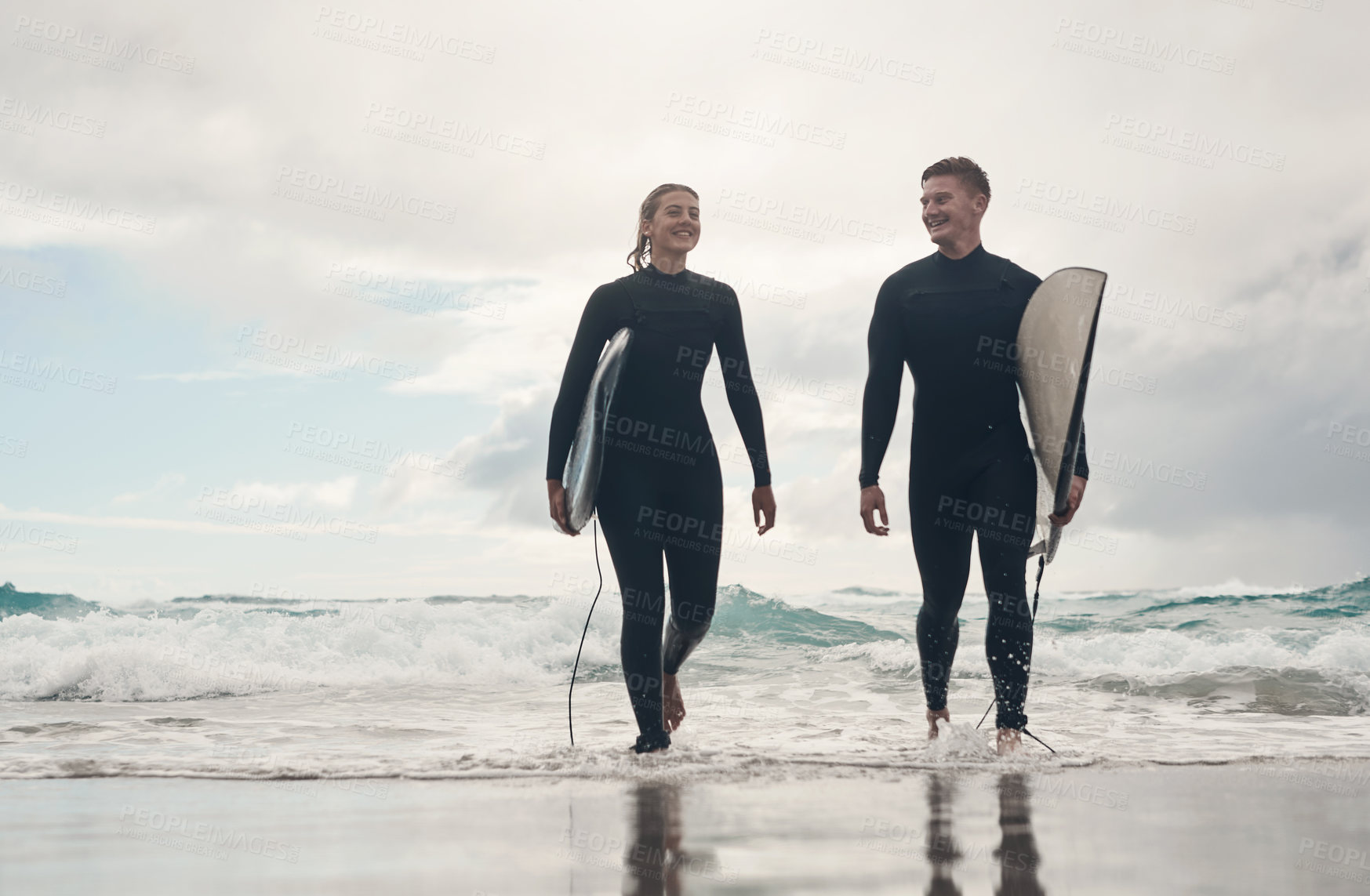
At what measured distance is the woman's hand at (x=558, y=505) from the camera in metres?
3.87

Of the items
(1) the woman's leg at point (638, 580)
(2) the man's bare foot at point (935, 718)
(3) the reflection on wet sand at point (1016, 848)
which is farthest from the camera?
(2) the man's bare foot at point (935, 718)

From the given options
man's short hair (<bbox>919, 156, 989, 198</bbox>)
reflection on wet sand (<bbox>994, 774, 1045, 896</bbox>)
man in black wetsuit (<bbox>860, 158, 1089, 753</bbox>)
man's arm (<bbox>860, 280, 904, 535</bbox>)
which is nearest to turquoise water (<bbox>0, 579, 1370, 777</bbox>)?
man in black wetsuit (<bbox>860, 158, 1089, 753</bbox>)

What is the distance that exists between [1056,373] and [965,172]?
0.90 metres

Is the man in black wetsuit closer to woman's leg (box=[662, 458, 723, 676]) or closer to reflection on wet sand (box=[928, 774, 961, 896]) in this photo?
woman's leg (box=[662, 458, 723, 676])

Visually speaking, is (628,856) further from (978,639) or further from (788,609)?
(788,609)

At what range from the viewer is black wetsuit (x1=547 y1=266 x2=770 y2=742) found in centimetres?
376

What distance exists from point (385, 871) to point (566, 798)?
91 centimetres

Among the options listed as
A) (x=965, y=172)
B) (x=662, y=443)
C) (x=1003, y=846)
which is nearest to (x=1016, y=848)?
(x=1003, y=846)

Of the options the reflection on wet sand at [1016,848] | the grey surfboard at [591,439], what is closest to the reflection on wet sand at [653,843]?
the reflection on wet sand at [1016,848]

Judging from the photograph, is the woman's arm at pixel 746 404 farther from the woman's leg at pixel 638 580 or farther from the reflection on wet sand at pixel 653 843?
the reflection on wet sand at pixel 653 843

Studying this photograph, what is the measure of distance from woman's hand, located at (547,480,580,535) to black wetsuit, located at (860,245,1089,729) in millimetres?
1215

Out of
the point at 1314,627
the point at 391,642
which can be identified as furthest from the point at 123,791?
the point at 1314,627

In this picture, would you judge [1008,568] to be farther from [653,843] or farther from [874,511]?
[653,843]

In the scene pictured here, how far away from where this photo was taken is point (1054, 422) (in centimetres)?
384
